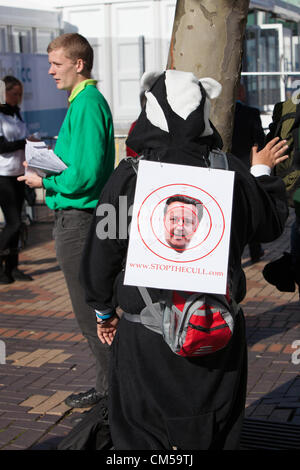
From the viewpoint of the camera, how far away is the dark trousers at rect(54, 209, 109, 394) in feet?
14.2

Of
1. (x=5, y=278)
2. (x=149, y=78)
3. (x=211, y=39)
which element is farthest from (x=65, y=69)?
(x=5, y=278)

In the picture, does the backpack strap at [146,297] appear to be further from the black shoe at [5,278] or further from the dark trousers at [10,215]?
the black shoe at [5,278]

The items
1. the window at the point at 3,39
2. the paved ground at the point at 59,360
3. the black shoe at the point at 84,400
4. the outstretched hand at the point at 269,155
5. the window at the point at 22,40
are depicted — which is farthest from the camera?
the window at the point at 22,40

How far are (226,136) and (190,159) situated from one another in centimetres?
125

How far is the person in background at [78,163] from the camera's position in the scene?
13.6 ft

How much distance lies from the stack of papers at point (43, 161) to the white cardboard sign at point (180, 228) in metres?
1.61

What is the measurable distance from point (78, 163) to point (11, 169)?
418cm

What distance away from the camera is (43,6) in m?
13.7

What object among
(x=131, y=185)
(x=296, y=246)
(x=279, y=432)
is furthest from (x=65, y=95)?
(x=131, y=185)

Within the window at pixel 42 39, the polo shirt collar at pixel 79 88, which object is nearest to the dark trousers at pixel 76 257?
the polo shirt collar at pixel 79 88

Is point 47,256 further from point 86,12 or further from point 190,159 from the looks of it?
point 190,159

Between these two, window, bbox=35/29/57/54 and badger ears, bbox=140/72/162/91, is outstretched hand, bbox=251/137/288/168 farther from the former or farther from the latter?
window, bbox=35/29/57/54

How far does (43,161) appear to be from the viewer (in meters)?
4.22

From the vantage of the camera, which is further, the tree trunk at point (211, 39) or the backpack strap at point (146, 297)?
the tree trunk at point (211, 39)
